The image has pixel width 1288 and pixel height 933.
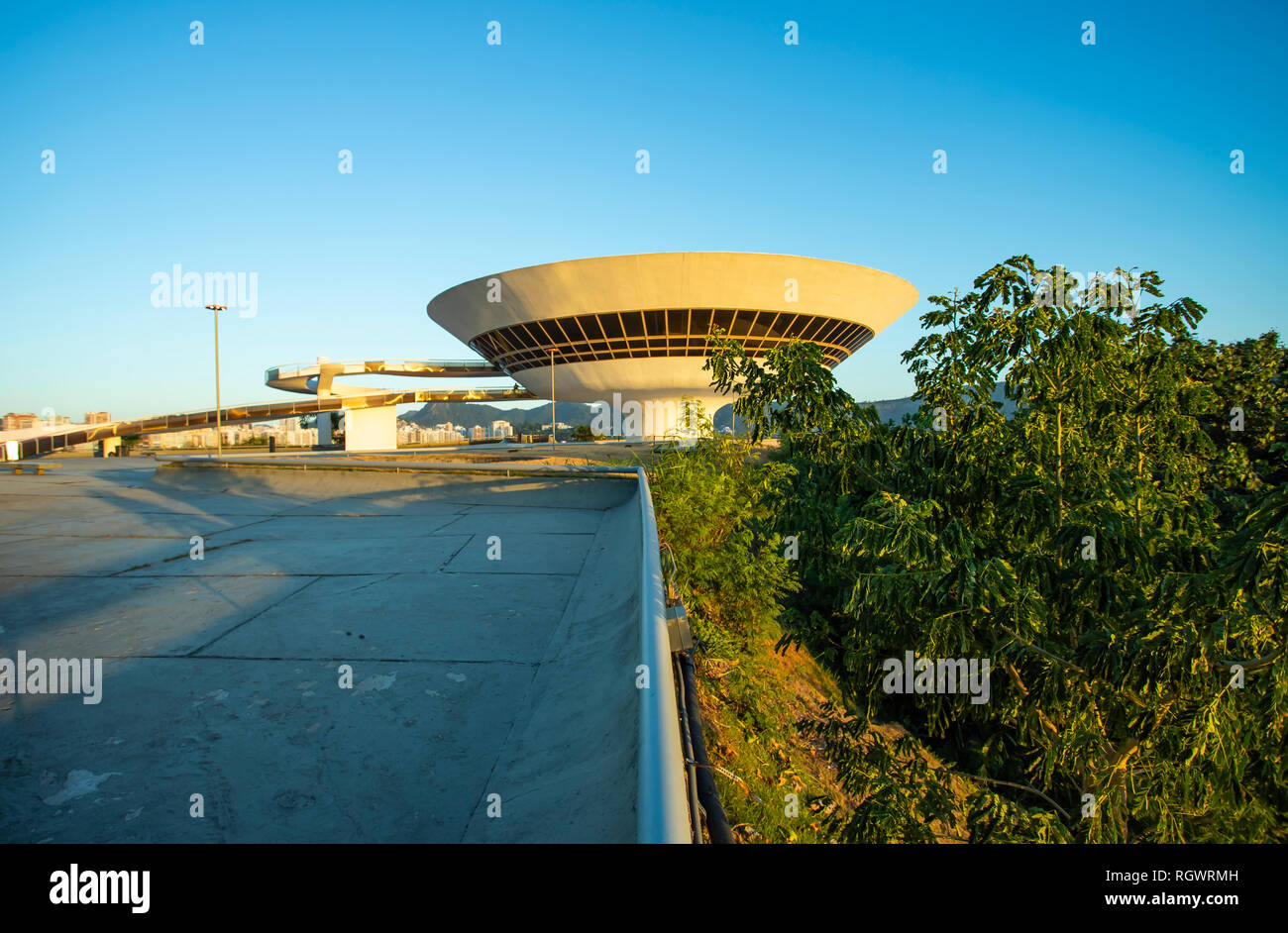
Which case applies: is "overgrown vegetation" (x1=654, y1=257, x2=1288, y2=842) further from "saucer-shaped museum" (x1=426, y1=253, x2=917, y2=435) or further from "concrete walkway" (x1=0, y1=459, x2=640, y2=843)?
"saucer-shaped museum" (x1=426, y1=253, x2=917, y2=435)

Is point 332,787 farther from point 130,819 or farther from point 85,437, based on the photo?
point 85,437

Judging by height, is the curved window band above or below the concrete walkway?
above

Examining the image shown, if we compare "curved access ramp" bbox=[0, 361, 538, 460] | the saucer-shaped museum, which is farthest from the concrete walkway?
"curved access ramp" bbox=[0, 361, 538, 460]

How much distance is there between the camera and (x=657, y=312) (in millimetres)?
36250

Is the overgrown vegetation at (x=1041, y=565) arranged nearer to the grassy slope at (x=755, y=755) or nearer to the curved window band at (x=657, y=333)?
the grassy slope at (x=755, y=755)

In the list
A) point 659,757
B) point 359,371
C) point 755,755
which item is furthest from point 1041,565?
point 359,371

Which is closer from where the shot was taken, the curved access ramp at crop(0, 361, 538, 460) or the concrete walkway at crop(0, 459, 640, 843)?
the concrete walkway at crop(0, 459, 640, 843)

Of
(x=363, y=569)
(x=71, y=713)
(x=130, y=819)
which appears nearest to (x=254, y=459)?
(x=363, y=569)

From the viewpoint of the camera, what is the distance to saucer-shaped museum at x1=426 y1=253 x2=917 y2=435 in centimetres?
3456

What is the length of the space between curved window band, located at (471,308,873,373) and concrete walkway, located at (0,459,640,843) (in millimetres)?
30534

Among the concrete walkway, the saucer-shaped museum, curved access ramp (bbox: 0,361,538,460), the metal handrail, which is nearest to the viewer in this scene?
the metal handrail
